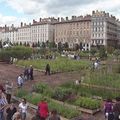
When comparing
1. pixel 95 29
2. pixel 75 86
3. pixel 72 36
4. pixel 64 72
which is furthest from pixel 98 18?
pixel 75 86

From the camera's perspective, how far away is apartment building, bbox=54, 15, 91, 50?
142m

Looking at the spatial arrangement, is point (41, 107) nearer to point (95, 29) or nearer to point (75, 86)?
point (75, 86)

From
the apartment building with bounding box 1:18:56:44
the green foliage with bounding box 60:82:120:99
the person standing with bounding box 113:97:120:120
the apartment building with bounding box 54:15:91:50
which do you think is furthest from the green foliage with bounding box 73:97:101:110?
the apartment building with bounding box 1:18:56:44

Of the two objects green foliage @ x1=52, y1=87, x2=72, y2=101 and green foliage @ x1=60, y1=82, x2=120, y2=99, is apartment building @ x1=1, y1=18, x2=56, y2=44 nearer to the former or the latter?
green foliage @ x1=60, y1=82, x2=120, y2=99

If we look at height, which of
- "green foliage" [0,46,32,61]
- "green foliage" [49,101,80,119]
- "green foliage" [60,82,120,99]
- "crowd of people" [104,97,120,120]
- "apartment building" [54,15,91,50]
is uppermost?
"apartment building" [54,15,91,50]

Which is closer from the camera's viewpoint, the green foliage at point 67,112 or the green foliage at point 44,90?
the green foliage at point 67,112

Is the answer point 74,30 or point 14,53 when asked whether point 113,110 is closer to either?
point 14,53

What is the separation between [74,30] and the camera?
148 meters

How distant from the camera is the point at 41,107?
42.7 ft

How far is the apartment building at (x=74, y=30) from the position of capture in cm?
14175

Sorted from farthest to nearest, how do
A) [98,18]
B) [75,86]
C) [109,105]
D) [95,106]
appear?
[98,18], [75,86], [95,106], [109,105]

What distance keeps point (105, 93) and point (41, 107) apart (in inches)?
354

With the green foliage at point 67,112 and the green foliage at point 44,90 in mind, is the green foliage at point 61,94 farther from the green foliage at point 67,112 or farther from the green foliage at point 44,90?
the green foliage at point 67,112

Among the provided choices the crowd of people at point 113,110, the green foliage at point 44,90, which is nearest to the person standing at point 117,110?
the crowd of people at point 113,110
